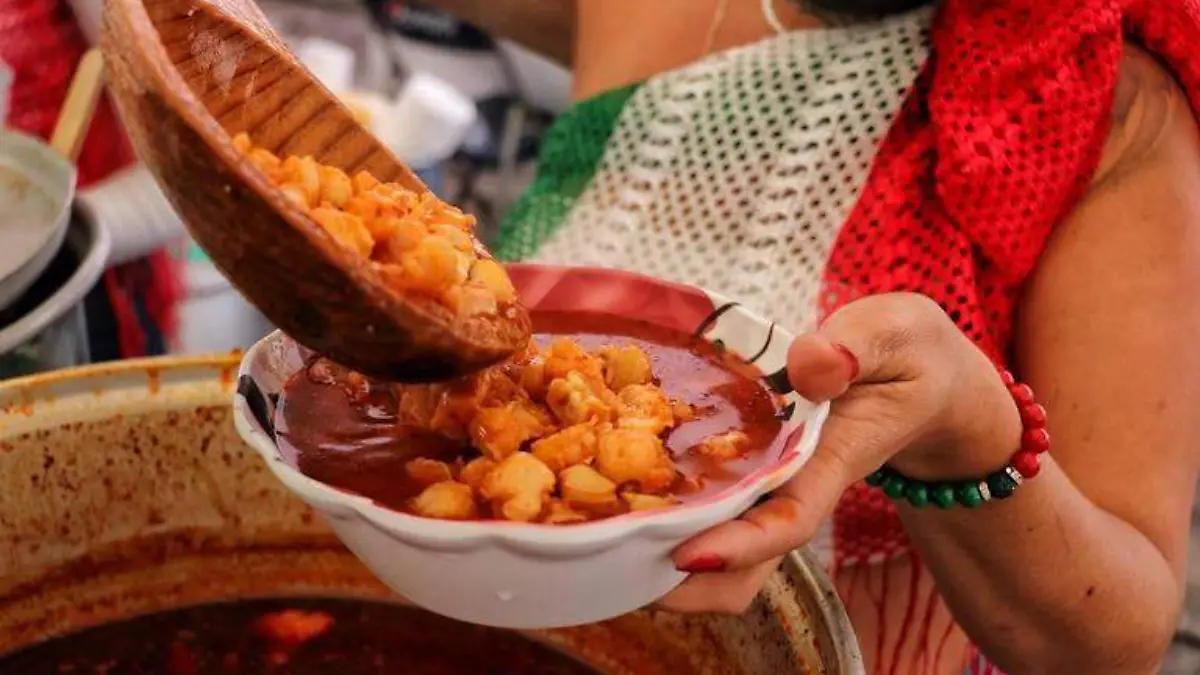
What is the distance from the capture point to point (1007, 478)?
0.85 metres

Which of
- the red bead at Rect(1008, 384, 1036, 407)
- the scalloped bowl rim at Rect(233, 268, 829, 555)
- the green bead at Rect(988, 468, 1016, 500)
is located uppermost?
the scalloped bowl rim at Rect(233, 268, 829, 555)

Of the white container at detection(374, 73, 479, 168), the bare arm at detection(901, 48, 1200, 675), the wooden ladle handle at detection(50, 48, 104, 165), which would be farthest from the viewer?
the white container at detection(374, 73, 479, 168)

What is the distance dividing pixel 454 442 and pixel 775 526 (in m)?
0.19

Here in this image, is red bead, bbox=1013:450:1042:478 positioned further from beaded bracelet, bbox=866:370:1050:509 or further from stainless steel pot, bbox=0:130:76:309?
stainless steel pot, bbox=0:130:76:309

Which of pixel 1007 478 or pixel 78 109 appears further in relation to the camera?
pixel 78 109

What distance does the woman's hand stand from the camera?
0.65 meters

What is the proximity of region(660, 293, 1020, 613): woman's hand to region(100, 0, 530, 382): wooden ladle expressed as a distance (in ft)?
0.56

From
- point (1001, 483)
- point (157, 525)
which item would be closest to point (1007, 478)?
point (1001, 483)

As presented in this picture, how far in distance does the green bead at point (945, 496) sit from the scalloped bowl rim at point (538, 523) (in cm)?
28

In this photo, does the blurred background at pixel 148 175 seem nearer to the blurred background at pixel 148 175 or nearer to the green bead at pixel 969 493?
the blurred background at pixel 148 175

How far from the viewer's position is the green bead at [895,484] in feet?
2.86

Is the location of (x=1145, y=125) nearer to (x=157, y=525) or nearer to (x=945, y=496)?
(x=945, y=496)

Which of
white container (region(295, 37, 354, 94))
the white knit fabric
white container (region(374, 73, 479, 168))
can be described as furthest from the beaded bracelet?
white container (region(295, 37, 354, 94))

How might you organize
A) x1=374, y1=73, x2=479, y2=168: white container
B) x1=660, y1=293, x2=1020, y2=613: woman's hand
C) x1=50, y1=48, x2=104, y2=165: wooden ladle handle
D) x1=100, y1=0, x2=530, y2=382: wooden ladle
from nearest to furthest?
x1=100, y1=0, x2=530, y2=382: wooden ladle, x1=660, y1=293, x2=1020, y2=613: woman's hand, x1=50, y1=48, x2=104, y2=165: wooden ladle handle, x1=374, y1=73, x2=479, y2=168: white container
